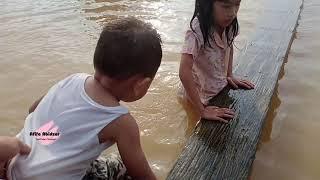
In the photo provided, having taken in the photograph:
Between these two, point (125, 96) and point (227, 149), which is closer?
point (125, 96)

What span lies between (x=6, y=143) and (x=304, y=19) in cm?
510

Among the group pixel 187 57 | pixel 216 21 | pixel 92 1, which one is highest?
pixel 216 21

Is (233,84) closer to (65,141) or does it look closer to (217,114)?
(217,114)

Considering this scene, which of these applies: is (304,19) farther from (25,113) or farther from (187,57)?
(25,113)

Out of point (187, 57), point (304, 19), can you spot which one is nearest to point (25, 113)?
point (187, 57)

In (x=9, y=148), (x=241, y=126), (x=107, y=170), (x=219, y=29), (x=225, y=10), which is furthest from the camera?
(x=219, y=29)

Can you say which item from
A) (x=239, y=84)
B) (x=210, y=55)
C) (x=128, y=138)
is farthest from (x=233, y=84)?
(x=128, y=138)

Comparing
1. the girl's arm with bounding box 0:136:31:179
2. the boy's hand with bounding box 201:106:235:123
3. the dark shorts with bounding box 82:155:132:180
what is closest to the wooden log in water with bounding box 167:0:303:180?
the boy's hand with bounding box 201:106:235:123

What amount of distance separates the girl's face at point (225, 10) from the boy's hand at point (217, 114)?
2.26ft

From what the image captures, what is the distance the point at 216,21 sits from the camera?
3168mm

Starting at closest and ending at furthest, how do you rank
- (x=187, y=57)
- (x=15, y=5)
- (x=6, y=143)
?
(x=6, y=143) < (x=187, y=57) < (x=15, y=5)

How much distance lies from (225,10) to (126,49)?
140 centimetres

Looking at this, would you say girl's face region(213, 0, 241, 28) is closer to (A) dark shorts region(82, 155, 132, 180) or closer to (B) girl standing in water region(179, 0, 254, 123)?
(B) girl standing in water region(179, 0, 254, 123)

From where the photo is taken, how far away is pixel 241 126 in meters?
2.74
